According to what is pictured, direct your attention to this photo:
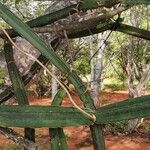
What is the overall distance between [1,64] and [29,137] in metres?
0.30

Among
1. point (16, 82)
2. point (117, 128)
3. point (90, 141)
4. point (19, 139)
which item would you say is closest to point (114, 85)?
point (117, 128)

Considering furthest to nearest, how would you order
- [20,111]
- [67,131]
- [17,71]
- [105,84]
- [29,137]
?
[105,84]
[67,131]
[17,71]
[29,137]
[20,111]

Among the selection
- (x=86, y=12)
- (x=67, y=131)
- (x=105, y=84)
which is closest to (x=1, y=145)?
(x=67, y=131)

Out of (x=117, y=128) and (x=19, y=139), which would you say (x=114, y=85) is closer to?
(x=117, y=128)

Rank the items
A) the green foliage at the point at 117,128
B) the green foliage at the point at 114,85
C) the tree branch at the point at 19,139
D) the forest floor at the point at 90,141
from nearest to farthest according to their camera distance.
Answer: the tree branch at the point at 19,139, the forest floor at the point at 90,141, the green foliage at the point at 117,128, the green foliage at the point at 114,85

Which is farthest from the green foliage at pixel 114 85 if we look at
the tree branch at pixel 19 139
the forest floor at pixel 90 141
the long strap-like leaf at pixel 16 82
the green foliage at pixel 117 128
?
the tree branch at pixel 19 139

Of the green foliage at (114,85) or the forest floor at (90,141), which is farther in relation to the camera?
the green foliage at (114,85)

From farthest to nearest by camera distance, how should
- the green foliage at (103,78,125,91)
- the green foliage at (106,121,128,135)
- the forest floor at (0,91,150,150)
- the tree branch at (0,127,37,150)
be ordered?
the green foliage at (103,78,125,91)
the green foliage at (106,121,128,135)
the forest floor at (0,91,150,150)
the tree branch at (0,127,37,150)

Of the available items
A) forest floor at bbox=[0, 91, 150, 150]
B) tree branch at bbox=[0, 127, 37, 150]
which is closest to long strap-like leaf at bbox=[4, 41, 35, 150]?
tree branch at bbox=[0, 127, 37, 150]

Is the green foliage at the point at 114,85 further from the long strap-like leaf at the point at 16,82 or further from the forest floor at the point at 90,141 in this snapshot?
the long strap-like leaf at the point at 16,82

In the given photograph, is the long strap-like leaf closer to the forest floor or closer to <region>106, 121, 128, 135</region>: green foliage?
the forest floor

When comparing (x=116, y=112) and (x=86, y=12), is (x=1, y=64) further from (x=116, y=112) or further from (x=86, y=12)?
(x=116, y=112)

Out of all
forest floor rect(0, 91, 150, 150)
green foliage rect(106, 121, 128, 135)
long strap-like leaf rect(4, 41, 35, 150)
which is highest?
long strap-like leaf rect(4, 41, 35, 150)

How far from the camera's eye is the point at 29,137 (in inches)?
39.9
